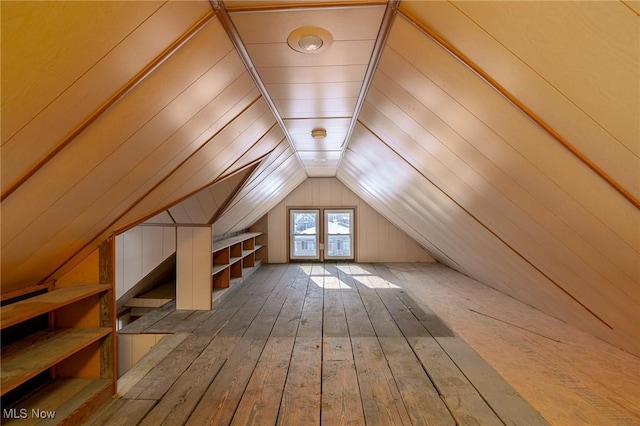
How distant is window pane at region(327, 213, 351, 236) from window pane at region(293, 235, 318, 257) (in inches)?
18.1

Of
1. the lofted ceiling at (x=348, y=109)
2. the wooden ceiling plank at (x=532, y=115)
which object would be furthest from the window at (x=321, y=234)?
the wooden ceiling plank at (x=532, y=115)

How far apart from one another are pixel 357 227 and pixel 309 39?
18.5 feet

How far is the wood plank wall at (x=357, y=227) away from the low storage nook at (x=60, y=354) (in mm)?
4714

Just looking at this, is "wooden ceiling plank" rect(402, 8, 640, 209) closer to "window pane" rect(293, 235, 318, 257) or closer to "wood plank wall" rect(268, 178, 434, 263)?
"wood plank wall" rect(268, 178, 434, 263)

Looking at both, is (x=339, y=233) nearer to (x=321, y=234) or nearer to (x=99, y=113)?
(x=321, y=234)

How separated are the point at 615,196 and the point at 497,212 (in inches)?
38.1

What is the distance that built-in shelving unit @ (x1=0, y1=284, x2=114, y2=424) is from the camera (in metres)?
1.57

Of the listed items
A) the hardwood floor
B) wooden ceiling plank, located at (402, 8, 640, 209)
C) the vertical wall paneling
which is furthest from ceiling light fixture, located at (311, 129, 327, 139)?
the hardwood floor

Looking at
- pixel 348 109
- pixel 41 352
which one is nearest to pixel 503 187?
pixel 348 109

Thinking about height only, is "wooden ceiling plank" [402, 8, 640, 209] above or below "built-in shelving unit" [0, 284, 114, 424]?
above

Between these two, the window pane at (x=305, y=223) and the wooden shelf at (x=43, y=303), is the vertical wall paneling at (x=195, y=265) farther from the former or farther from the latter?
the window pane at (x=305, y=223)

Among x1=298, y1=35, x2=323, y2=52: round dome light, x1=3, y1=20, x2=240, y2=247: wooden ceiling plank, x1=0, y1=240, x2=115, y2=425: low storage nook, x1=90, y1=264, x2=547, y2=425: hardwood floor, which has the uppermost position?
x1=298, y1=35, x2=323, y2=52: round dome light

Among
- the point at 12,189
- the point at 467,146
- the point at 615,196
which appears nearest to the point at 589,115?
the point at 615,196

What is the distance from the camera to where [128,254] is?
308 centimetres
